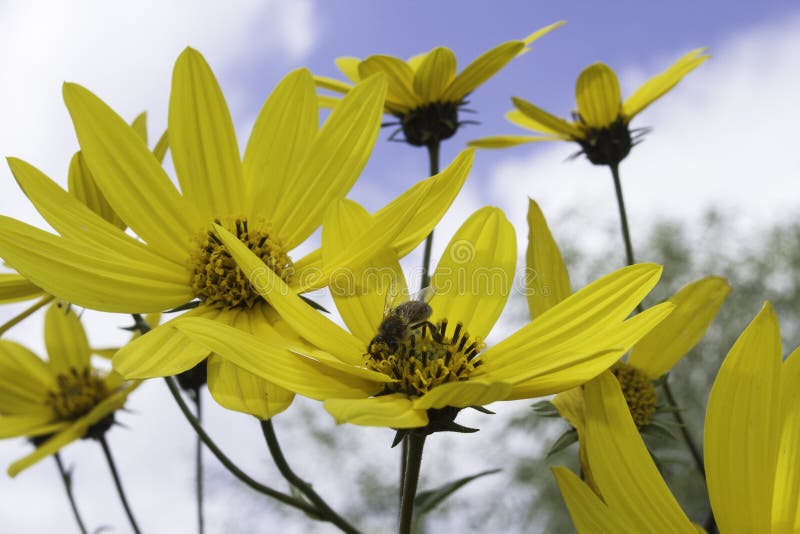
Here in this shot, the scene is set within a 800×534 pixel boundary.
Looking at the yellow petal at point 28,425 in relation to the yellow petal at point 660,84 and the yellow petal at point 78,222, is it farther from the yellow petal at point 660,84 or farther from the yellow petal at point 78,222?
the yellow petal at point 660,84

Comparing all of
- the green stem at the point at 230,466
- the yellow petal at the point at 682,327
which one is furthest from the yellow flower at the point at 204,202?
the yellow petal at the point at 682,327

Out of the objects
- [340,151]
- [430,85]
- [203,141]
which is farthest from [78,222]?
[430,85]

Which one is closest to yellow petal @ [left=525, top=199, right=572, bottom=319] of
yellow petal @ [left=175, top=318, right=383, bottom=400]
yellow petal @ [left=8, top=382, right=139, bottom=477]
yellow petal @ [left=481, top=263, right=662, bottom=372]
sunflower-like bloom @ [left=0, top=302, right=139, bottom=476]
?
yellow petal @ [left=481, top=263, right=662, bottom=372]

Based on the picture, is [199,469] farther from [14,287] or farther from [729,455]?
[729,455]

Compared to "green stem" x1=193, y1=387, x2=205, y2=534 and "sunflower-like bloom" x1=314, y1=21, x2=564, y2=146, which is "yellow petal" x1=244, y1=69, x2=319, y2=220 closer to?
"sunflower-like bloom" x1=314, y1=21, x2=564, y2=146

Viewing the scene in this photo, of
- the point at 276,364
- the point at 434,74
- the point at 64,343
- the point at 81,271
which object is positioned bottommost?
the point at 64,343
